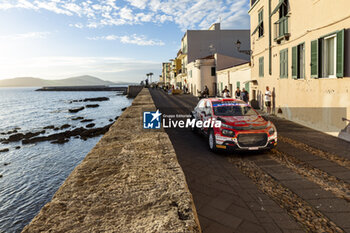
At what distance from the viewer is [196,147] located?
9031 millimetres

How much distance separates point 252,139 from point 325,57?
5.72 meters

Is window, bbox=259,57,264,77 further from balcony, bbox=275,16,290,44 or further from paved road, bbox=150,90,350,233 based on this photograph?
paved road, bbox=150,90,350,233

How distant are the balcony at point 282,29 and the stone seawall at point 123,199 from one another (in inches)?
461

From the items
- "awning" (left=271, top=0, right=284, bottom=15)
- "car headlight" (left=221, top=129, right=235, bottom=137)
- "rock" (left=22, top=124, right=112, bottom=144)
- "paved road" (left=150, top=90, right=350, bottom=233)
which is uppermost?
"awning" (left=271, top=0, right=284, bottom=15)

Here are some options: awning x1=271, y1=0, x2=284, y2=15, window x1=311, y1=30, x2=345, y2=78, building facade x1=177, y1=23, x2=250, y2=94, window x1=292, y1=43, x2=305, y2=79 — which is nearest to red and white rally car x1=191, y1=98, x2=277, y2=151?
window x1=311, y1=30, x2=345, y2=78

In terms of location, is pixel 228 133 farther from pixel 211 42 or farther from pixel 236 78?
pixel 211 42

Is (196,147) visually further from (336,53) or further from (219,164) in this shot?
(336,53)

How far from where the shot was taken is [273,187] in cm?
534

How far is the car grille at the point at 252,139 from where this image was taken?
7.58 m

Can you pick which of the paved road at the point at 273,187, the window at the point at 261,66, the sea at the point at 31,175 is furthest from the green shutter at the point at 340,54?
the sea at the point at 31,175

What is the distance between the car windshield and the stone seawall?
15.1 ft

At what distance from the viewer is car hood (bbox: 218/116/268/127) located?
7.76 meters

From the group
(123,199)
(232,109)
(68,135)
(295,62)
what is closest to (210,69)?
(68,135)

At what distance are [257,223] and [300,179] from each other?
229 centimetres
